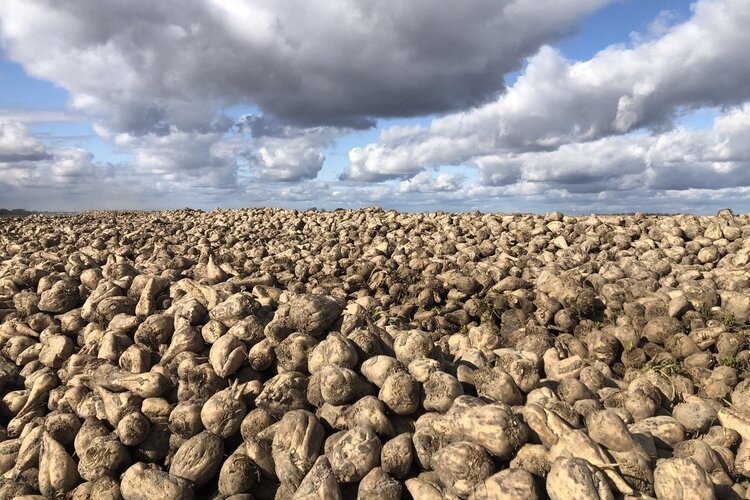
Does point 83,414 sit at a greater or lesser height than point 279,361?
lesser

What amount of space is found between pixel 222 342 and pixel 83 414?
4.54 ft

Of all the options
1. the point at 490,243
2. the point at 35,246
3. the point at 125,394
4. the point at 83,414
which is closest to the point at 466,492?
the point at 125,394

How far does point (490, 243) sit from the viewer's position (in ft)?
42.3

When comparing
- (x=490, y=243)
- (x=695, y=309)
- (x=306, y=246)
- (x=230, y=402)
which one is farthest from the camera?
(x=306, y=246)

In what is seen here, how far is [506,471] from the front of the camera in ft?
10.9

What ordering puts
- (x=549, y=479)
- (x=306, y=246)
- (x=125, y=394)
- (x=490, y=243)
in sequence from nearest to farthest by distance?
1. (x=549, y=479)
2. (x=125, y=394)
3. (x=490, y=243)
4. (x=306, y=246)

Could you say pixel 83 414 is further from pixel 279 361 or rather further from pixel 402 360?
pixel 402 360

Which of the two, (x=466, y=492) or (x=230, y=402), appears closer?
(x=466, y=492)

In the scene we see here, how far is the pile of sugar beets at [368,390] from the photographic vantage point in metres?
3.58

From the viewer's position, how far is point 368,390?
4.30 m

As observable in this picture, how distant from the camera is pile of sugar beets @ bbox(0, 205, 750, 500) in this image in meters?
3.58

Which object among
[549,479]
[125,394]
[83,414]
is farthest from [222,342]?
[549,479]

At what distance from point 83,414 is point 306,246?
950 centimetres

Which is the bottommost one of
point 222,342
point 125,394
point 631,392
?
point 631,392
